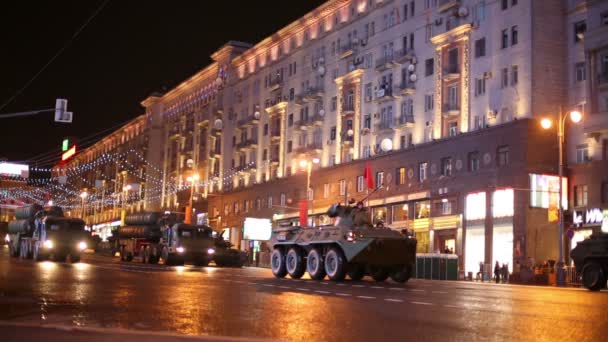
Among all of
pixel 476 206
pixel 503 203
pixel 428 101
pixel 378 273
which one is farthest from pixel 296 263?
pixel 428 101

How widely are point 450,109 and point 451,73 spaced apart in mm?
2627

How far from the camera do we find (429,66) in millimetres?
56812

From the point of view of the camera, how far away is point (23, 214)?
45.4 metres

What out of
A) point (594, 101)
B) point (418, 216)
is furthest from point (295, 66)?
point (594, 101)

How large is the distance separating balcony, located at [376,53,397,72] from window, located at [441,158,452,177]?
10738mm

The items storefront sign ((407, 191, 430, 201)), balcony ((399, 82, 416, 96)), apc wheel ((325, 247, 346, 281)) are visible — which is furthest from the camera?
balcony ((399, 82, 416, 96))

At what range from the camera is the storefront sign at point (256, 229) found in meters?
65.5

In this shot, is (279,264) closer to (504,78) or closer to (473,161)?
(473,161)

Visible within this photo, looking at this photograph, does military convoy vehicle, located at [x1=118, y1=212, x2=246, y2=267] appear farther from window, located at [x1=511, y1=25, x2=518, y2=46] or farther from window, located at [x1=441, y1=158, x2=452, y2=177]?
window, located at [x1=511, y1=25, x2=518, y2=46]

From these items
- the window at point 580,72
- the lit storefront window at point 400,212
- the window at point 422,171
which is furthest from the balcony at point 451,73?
the lit storefront window at point 400,212

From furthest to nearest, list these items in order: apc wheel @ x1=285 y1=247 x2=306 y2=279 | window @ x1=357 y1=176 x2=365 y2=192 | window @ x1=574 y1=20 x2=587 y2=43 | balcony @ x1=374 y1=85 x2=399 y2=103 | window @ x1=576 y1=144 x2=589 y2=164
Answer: window @ x1=357 y1=176 x2=365 y2=192 < balcony @ x1=374 y1=85 x2=399 y2=103 < window @ x1=574 y1=20 x2=587 y2=43 < window @ x1=576 y1=144 x2=589 y2=164 < apc wheel @ x1=285 y1=247 x2=306 y2=279

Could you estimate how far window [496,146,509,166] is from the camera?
4784 cm

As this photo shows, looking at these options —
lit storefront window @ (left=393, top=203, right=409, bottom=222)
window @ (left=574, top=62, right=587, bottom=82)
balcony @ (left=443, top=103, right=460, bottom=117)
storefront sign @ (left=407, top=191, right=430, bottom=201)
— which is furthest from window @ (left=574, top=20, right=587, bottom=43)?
lit storefront window @ (left=393, top=203, right=409, bottom=222)

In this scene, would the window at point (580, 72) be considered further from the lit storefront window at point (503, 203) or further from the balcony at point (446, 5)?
the balcony at point (446, 5)
